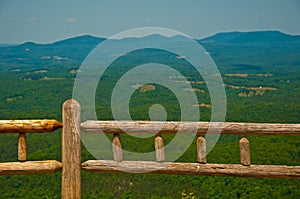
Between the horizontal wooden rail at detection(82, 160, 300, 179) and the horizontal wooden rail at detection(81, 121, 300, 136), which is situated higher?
the horizontal wooden rail at detection(81, 121, 300, 136)

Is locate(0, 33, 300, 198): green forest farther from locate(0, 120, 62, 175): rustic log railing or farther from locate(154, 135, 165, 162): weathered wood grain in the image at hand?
locate(0, 120, 62, 175): rustic log railing

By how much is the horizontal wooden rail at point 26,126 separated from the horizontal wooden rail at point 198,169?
52cm

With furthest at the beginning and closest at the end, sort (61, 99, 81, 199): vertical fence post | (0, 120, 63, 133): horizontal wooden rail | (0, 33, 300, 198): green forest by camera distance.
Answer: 1. (0, 33, 300, 198): green forest
2. (61, 99, 81, 199): vertical fence post
3. (0, 120, 63, 133): horizontal wooden rail

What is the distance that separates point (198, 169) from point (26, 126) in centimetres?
166

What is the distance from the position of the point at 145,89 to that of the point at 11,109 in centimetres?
2367

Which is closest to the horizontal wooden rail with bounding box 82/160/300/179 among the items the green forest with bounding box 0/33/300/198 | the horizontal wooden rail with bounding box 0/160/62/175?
the horizontal wooden rail with bounding box 0/160/62/175

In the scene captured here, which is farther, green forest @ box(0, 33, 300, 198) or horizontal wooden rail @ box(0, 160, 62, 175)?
green forest @ box(0, 33, 300, 198)

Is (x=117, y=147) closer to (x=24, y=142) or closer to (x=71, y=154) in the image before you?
(x=71, y=154)

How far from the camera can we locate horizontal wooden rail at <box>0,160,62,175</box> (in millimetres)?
3285

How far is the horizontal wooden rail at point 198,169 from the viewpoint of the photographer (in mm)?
3299

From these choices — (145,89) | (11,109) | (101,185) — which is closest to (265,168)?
(101,185)

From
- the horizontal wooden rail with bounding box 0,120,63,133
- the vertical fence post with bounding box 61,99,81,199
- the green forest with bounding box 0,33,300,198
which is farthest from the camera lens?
the green forest with bounding box 0,33,300,198

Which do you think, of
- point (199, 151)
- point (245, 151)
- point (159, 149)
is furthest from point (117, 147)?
point (245, 151)

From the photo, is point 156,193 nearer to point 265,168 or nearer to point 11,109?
point 265,168
